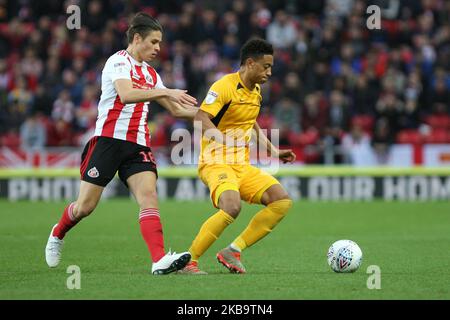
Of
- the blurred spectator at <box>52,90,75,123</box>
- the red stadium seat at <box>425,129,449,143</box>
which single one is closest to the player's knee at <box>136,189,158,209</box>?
the red stadium seat at <box>425,129,449,143</box>

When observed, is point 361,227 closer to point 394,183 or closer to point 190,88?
point 394,183

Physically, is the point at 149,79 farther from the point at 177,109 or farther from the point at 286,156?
the point at 286,156

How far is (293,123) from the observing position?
778 inches

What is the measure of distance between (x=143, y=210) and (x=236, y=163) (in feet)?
3.51

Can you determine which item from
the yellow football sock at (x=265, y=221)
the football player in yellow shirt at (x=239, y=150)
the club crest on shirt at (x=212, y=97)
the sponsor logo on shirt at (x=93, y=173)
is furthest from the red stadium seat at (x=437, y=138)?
the sponsor logo on shirt at (x=93, y=173)

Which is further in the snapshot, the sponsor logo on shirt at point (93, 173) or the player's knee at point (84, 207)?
the player's knee at point (84, 207)

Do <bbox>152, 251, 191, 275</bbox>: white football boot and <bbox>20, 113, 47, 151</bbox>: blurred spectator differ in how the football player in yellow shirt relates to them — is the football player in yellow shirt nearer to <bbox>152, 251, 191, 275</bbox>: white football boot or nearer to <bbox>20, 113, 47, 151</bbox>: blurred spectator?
<bbox>152, 251, 191, 275</bbox>: white football boot

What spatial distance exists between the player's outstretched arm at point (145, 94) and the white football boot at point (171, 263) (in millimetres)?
1194

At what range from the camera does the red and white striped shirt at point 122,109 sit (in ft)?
25.7

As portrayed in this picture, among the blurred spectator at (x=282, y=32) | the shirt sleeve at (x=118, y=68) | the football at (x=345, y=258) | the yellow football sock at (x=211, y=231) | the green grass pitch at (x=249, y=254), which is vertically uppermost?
the blurred spectator at (x=282, y=32)

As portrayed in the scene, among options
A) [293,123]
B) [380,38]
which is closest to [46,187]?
[293,123]

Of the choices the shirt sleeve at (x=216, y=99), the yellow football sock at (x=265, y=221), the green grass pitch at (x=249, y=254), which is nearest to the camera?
the green grass pitch at (x=249, y=254)

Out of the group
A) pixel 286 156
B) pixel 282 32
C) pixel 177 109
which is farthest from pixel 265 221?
pixel 282 32

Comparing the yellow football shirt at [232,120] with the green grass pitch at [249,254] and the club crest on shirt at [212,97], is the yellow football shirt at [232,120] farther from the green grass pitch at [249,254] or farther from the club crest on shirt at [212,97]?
the green grass pitch at [249,254]
